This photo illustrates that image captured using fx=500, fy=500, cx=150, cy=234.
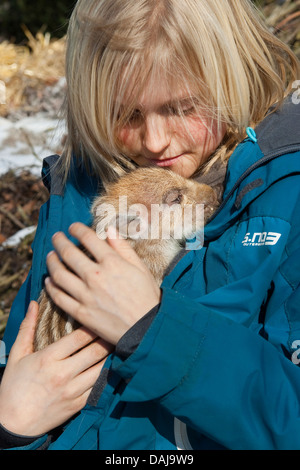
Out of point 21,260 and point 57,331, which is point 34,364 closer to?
point 57,331

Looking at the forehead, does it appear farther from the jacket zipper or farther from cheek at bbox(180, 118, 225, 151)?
the jacket zipper

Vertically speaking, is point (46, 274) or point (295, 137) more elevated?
point (295, 137)

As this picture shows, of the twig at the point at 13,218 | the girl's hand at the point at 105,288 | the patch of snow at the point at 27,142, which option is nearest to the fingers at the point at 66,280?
the girl's hand at the point at 105,288

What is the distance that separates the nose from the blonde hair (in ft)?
0.31

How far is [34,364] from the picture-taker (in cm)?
174

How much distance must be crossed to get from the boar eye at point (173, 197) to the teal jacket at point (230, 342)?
63 cm

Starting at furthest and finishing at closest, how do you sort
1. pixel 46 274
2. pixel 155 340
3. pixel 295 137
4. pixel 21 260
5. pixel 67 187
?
pixel 21 260, pixel 67 187, pixel 46 274, pixel 295 137, pixel 155 340

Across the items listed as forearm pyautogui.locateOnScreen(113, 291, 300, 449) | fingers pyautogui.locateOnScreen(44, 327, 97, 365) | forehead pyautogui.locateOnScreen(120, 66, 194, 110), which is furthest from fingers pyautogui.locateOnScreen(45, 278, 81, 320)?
forehead pyautogui.locateOnScreen(120, 66, 194, 110)

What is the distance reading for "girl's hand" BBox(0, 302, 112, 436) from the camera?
1.70 meters

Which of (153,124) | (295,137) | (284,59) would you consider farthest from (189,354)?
(284,59)

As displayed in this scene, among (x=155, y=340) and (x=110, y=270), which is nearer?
(x=155, y=340)

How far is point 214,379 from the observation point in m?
1.37

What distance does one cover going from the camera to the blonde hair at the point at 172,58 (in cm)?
188

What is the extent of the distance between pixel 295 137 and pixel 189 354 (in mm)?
855
